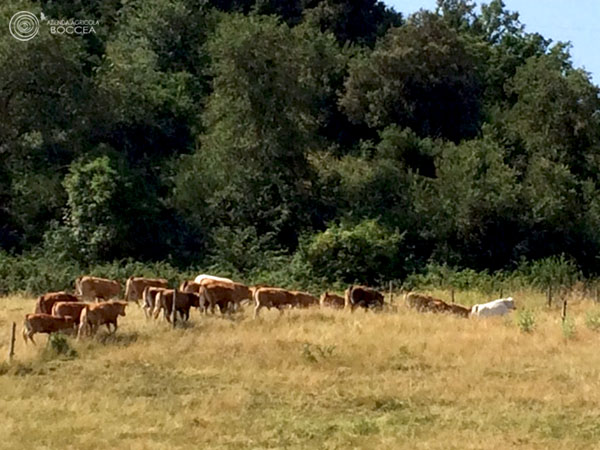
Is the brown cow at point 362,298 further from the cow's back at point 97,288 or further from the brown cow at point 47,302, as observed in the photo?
the brown cow at point 47,302

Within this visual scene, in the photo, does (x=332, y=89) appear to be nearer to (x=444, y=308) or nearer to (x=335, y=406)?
(x=444, y=308)

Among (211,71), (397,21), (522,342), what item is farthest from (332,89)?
(522,342)

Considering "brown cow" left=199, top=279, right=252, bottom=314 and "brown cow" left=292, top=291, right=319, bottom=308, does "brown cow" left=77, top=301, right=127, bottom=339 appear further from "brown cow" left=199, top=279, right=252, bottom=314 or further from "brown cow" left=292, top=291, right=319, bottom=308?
"brown cow" left=292, top=291, right=319, bottom=308

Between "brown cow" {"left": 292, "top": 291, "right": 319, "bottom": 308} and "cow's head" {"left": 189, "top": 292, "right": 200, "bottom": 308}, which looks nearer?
"cow's head" {"left": 189, "top": 292, "right": 200, "bottom": 308}

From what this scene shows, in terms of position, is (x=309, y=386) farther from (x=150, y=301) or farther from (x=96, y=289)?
(x=96, y=289)

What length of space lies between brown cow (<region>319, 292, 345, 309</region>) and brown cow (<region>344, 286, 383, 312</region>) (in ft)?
0.54

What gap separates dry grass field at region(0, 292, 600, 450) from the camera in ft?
46.4

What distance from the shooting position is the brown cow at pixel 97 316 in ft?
71.1

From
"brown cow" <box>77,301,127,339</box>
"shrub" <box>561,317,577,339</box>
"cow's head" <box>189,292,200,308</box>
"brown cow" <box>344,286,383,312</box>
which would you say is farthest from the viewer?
"brown cow" <box>344,286,383,312</box>

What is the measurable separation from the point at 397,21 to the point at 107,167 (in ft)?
91.2

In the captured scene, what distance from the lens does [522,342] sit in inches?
856

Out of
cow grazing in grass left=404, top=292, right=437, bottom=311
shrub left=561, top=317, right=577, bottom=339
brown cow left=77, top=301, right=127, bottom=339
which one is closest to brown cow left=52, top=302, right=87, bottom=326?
brown cow left=77, top=301, right=127, bottom=339

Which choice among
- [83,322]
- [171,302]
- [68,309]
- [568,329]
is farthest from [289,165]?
[83,322]

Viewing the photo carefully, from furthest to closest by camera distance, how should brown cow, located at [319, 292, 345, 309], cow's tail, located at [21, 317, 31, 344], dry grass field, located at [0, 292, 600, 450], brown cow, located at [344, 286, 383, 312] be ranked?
brown cow, located at [344, 286, 383, 312]
brown cow, located at [319, 292, 345, 309]
cow's tail, located at [21, 317, 31, 344]
dry grass field, located at [0, 292, 600, 450]
